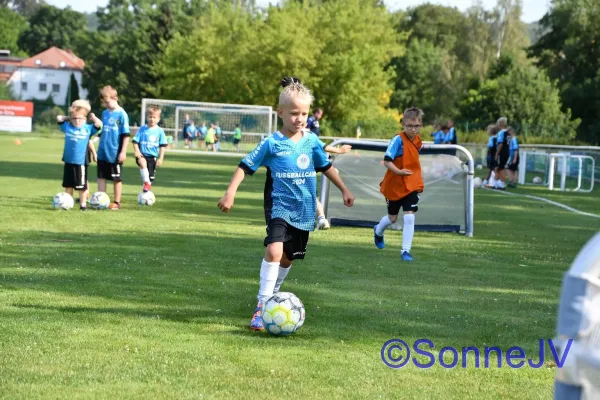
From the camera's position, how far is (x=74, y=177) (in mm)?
15594

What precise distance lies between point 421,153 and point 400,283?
5.82 meters

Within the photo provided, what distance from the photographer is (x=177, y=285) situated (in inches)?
336

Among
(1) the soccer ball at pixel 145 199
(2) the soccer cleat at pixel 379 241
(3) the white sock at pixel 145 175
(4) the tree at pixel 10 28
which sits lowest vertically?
(1) the soccer ball at pixel 145 199

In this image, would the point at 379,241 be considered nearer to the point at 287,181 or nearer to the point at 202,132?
the point at 287,181

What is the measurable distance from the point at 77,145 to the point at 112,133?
64 cm

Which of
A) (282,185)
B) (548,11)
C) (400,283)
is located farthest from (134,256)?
(548,11)

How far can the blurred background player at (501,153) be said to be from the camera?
2788 cm

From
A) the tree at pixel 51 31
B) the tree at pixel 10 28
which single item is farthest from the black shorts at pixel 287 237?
the tree at pixel 51 31

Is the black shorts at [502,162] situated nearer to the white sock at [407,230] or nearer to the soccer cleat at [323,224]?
the soccer cleat at [323,224]

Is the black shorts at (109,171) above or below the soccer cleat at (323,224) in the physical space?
above

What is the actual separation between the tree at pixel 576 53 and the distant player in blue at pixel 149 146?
44399mm

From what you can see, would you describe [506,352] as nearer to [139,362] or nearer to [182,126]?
[139,362]

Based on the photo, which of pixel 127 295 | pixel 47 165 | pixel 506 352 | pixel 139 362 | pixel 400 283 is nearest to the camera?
pixel 139 362

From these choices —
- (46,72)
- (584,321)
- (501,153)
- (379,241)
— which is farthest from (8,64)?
(584,321)
